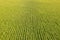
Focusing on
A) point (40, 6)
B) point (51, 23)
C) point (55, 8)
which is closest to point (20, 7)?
Result: point (40, 6)

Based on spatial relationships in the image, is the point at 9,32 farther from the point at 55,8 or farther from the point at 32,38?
the point at 55,8

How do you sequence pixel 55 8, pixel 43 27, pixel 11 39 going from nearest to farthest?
pixel 11 39
pixel 43 27
pixel 55 8

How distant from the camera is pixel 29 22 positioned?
812 millimetres

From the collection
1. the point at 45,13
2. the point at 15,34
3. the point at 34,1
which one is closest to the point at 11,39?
the point at 15,34

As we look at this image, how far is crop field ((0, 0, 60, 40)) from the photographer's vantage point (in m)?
0.65

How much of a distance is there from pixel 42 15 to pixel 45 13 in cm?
6

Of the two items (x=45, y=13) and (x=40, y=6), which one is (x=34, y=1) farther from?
(x=45, y=13)

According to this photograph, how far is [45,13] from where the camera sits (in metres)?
0.98

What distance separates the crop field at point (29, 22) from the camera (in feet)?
2.14

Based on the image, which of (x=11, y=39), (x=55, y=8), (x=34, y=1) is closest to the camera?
(x=11, y=39)

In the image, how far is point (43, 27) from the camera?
0.74 meters

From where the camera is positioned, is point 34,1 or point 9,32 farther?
point 34,1

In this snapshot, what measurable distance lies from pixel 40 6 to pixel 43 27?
454 mm

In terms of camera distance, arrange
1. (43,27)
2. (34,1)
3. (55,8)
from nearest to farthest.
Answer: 1. (43,27)
2. (55,8)
3. (34,1)
